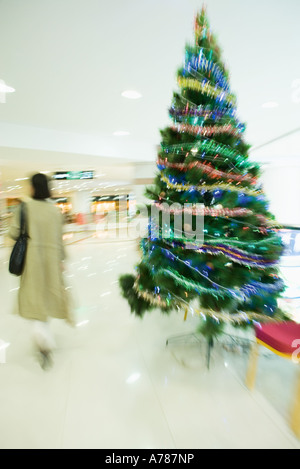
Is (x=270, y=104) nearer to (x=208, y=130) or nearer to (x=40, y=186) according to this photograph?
(x=208, y=130)

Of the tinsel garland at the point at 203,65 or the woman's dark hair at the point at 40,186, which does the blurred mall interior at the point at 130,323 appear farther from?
the tinsel garland at the point at 203,65

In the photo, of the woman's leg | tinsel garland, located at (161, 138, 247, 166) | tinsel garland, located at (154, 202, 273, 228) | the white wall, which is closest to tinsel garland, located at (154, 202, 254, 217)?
tinsel garland, located at (154, 202, 273, 228)

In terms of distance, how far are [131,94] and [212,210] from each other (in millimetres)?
2358

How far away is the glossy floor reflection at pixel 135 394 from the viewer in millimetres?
1284

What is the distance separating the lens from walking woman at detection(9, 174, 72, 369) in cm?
163

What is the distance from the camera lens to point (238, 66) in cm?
238

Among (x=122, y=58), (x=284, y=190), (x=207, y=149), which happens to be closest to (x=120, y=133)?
(x=122, y=58)

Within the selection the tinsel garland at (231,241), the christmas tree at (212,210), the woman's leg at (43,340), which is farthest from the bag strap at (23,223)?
the tinsel garland at (231,241)

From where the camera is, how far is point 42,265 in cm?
175

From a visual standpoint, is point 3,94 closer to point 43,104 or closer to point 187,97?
point 43,104

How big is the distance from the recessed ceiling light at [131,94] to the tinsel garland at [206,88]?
5.66 feet

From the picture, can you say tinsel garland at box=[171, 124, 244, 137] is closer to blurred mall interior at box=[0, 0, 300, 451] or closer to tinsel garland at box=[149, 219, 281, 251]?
blurred mall interior at box=[0, 0, 300, 451]

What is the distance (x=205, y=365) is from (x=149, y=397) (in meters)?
0.54

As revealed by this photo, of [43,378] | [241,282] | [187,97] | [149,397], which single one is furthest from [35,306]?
[187,97]
